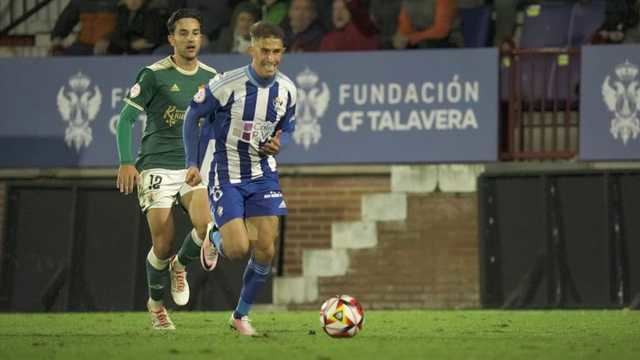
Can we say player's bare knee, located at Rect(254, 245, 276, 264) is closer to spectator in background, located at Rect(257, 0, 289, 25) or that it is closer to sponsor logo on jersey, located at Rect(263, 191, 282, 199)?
sponsor logo on jersey, located at Rect(263, 191, 282, 199)

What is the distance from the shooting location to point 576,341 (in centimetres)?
1156

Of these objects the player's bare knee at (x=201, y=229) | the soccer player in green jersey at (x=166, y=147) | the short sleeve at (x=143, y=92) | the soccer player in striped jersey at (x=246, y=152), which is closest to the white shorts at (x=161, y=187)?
the soccer player in green jersey at (x=166, y=147)

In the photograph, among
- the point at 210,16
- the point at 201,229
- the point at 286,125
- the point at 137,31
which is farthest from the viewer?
the point at 210,16

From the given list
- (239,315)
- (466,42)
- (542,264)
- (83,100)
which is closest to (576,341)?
(239,315)

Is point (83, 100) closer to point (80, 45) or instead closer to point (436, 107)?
point (80, 45)

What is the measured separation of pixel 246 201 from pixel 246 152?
363 mm

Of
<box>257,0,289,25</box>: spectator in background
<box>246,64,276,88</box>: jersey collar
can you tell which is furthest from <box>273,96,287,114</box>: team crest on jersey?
<box>257,0,289,25</box>: spectator in background

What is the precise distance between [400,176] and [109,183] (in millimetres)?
3455

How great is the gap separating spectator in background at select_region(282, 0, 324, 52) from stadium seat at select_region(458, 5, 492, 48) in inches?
66.4

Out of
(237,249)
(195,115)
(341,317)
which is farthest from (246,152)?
(341,317)

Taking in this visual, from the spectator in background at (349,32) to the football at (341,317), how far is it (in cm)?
792

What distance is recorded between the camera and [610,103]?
59.0 ft

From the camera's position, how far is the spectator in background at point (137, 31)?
787 inches

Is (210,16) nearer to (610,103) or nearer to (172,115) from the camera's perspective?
(610,103)
